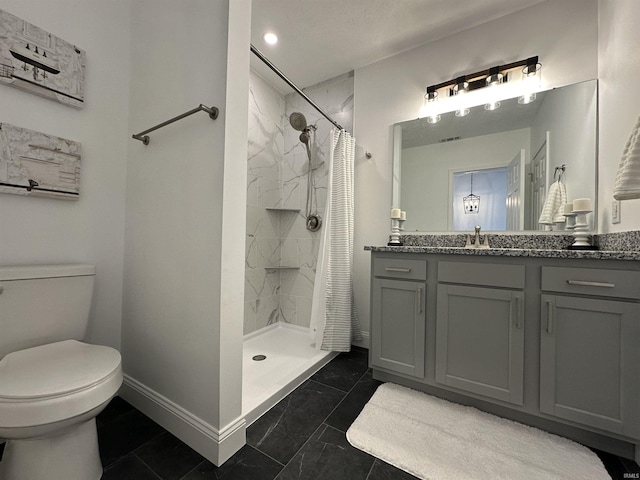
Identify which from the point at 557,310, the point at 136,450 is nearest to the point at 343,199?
the point at 557,310

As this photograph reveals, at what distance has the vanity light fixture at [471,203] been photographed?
1.96 m

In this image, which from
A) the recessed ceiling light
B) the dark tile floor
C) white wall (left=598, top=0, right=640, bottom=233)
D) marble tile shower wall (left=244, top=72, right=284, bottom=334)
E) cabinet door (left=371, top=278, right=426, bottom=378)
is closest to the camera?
the dark tile floor

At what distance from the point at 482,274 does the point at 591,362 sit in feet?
1.80

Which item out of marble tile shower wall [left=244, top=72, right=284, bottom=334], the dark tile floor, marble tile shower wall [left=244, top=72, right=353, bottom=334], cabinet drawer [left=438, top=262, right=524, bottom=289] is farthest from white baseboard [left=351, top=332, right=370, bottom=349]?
cabinet drawer [left=438, top=262, right=524, bottom=289]

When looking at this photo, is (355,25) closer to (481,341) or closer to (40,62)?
(40,62)

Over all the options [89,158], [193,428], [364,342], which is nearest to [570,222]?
[364,342]

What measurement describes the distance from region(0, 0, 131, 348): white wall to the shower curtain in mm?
1388

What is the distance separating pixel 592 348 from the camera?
115 cm

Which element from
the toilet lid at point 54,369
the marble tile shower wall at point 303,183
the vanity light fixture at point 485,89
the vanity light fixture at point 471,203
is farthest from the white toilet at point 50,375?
the vanity light fixture at point 485,89

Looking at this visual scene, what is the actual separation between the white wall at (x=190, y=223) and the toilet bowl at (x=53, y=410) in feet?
0.98

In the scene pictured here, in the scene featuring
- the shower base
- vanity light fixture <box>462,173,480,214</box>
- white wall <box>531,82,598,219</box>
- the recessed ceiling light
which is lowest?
the shower base

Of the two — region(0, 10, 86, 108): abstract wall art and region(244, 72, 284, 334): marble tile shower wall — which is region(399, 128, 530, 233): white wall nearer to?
region(244, 72, 284, 334): marble tile shower wall

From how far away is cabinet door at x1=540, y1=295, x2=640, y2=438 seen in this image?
1.09 m

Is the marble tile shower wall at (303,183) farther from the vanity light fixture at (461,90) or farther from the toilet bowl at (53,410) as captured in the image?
the toilet bowl at (53,410)
